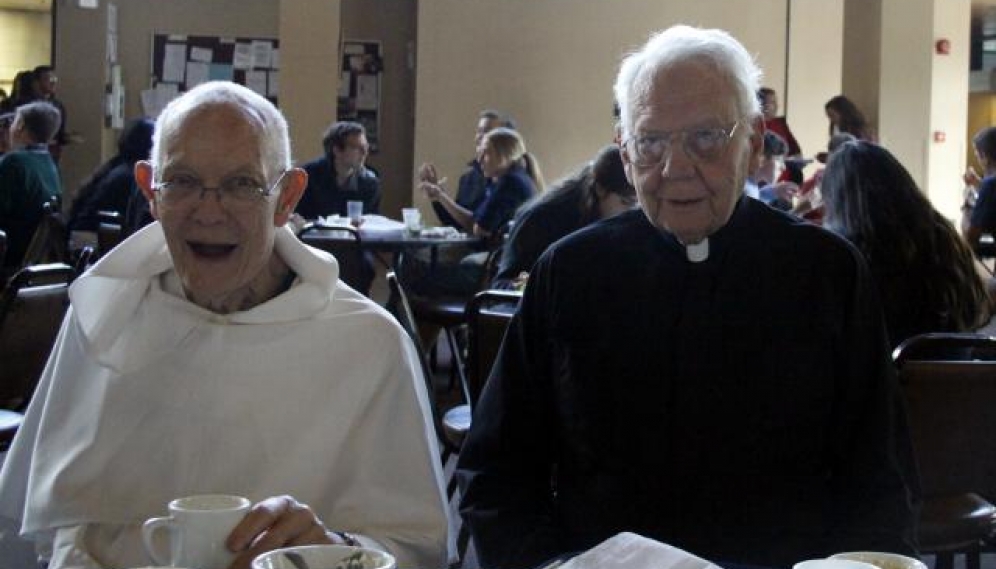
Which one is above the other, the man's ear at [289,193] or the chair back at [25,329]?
the man's ear at [289,193]

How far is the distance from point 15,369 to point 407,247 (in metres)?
3.94

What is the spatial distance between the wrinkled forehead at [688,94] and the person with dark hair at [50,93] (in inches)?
371

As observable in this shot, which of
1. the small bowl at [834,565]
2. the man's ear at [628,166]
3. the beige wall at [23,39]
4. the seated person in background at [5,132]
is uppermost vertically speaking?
the beige wall at [23,39]

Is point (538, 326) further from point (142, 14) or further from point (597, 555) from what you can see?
point (142, 14)

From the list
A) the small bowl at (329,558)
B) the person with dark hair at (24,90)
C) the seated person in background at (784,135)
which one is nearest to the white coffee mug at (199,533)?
the small bowl at (329,558)

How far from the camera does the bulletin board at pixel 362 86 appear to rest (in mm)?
11789

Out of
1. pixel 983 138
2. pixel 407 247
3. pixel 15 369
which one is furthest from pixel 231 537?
pixel 983 138

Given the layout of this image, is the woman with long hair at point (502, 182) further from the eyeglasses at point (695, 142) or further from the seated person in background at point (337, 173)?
the eyeglasses at point (695, 142)

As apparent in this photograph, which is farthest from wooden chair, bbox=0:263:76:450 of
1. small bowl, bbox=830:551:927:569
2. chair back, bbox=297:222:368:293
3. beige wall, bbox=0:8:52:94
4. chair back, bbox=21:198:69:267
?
beige wall, bbox=0:8:52:94

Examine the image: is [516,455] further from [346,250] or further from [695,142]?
[346,250]

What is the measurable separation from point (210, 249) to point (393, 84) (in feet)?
33.0

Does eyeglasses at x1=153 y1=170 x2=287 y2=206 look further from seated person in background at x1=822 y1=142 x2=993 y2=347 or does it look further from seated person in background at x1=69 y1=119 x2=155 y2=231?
seated person in background at x1=69 y1=119 x2=155 y2=231

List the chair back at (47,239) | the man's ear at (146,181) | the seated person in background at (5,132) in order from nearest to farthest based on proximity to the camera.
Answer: the man's ear at (146,181)
the chair back at (47,239)
the seated person in background at (5,132)

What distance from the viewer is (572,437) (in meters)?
1.94
